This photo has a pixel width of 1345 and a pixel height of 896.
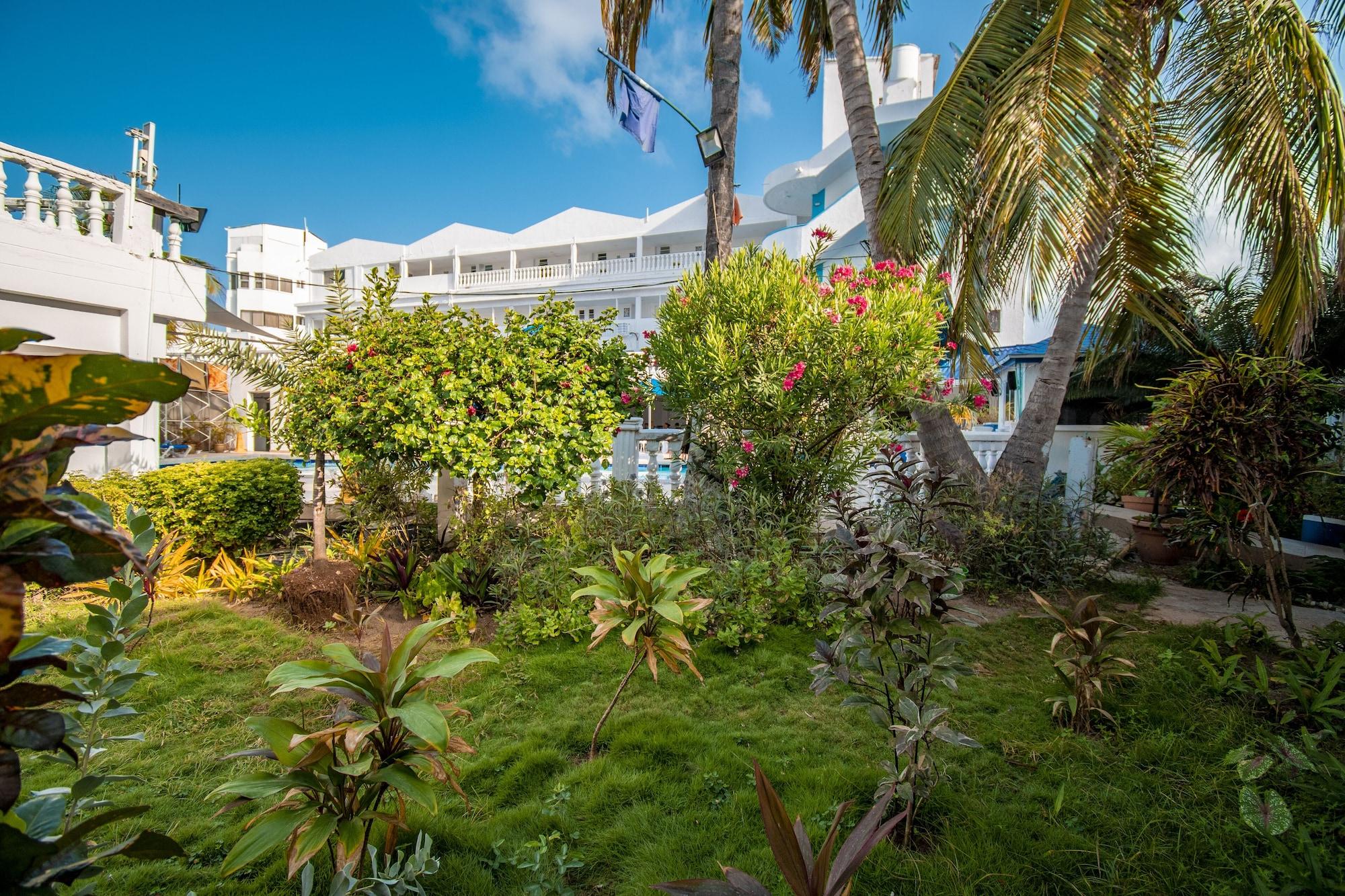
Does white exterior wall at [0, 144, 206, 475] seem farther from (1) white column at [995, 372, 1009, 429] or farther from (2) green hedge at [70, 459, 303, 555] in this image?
(1) white column at [995, 372, 1009, 429]

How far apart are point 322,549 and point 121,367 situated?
5.56 meters

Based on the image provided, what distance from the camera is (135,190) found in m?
8.34

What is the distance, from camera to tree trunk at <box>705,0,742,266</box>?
702 centimetres

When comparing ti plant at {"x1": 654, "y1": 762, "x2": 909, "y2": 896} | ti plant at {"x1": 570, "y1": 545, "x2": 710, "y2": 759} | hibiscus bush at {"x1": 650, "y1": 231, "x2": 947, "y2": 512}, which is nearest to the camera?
ti plant at {"x1": 654, "y1": 762, "x2": 909, "y2": 896}

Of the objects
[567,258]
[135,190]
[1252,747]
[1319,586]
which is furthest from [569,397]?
[567,258]

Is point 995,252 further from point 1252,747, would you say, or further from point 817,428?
point 1252,747

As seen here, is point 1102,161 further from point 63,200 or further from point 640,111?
point 63,200

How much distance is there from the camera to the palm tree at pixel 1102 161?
4.98m

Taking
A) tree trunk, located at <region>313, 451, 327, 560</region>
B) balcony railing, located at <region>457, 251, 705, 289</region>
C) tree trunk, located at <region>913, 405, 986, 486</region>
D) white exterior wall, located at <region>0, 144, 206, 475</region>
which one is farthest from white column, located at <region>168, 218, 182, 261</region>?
balcony railing, located at <region>457, 251, 705, 289</region>

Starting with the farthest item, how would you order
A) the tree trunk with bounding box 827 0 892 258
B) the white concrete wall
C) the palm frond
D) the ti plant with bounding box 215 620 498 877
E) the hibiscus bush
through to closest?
the white concrete wall, the tree trunk with bounding box 827 0 892 258, the hibiscus bush, the palm frond, the ti plant with bounding box 215 620 498 877

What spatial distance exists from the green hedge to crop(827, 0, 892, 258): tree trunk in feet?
23.0

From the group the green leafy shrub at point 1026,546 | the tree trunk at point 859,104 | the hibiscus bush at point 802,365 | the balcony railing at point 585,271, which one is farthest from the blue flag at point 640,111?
the balcony railing at point 585,271

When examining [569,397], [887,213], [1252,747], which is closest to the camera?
[1252,747]

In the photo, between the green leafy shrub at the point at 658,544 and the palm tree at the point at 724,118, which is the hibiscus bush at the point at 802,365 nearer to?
the green leafy shrub at the point at 658,544
